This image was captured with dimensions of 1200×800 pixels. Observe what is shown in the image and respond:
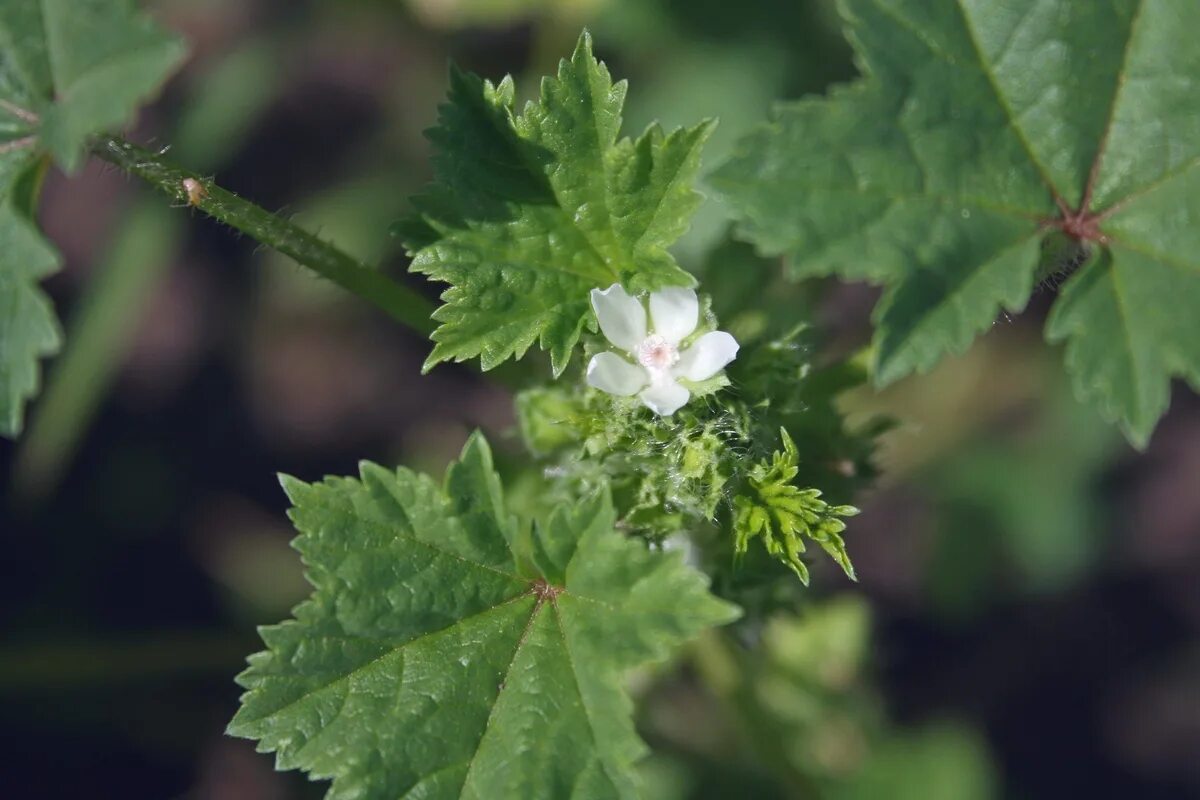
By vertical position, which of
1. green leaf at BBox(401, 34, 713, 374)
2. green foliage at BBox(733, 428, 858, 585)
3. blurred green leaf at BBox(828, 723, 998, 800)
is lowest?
blurred green leaf at BBox(828, 723, 998, 800)

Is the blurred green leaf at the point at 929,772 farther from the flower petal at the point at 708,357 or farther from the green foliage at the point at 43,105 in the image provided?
the green foliage at the point at 43,105

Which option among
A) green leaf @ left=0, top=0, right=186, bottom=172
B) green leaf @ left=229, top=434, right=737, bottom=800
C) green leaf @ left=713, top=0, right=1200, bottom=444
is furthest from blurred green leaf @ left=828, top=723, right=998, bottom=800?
green leaf @ left=0, top=0, right=186, bottom=172

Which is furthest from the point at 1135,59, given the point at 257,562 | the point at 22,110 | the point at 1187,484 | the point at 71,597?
the point at 71,597

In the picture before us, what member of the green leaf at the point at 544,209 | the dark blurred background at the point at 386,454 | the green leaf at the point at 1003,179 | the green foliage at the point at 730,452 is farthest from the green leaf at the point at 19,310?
the dark blurred background at the point at 386,454

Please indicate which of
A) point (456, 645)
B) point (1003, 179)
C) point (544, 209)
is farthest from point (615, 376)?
point (1003, 179)

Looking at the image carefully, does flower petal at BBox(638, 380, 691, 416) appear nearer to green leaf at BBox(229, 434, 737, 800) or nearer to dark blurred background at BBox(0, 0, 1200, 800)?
green leaf at BBox(229, 434, 737, 800)

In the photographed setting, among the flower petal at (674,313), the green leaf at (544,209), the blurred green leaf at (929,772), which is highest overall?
the green leaf at (544,209)
